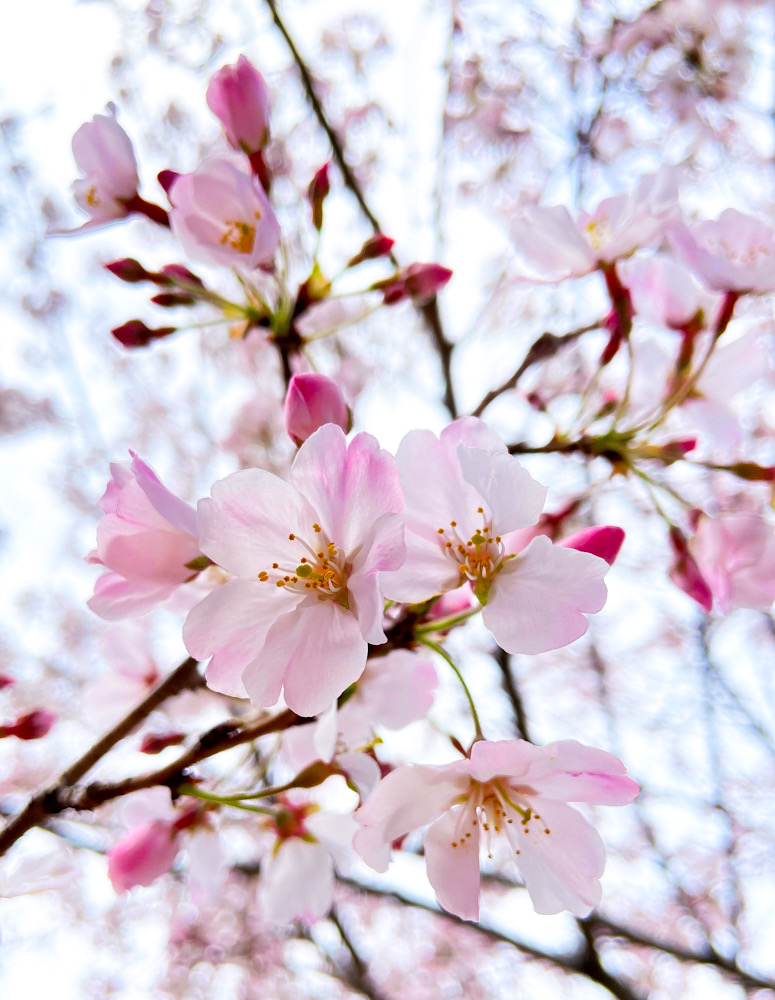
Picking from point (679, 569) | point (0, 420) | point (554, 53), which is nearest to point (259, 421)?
point (679, 569)

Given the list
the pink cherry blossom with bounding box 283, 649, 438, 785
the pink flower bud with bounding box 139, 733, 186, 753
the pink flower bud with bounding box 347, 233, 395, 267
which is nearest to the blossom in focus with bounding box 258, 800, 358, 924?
the pink cherry blossom with bounding box 283, 649, 438, 785

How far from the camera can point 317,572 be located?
0.90 m

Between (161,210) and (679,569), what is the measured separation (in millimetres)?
1162

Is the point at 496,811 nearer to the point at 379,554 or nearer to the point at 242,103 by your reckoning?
the point at 379,554

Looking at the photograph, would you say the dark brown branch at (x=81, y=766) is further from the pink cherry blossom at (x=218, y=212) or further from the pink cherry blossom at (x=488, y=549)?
the pink cherry blossom at (x=218, y=212)

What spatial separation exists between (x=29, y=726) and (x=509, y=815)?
0.82 metres

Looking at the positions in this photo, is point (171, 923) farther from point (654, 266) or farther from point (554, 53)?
point (554, 53)

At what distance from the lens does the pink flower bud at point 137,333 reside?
4.60 feet

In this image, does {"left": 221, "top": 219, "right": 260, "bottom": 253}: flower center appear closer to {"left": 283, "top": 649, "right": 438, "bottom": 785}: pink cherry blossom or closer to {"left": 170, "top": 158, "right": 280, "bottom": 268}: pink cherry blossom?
{"left": 170, "top": 158, "right": 280, "bottom": 268}: pink cherry blossom

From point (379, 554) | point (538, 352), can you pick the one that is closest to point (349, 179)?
point (538, 352)

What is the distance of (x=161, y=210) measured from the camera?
1.35 metres

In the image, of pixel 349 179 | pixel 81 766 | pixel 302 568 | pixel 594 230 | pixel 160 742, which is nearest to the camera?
pixel 302 568

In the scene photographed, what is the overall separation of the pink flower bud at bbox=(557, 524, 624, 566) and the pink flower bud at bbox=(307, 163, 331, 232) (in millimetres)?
823

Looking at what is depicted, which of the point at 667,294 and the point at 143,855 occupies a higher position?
the point at 667,294
